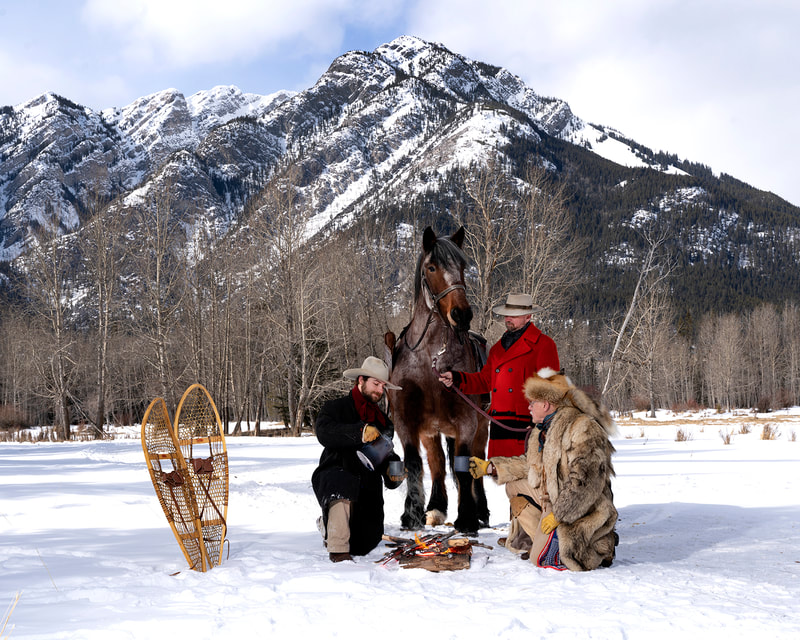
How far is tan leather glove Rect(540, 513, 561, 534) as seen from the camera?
4012mm

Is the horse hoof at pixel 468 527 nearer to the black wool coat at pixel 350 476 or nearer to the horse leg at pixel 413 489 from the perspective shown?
the horse leg at pixel 413 489

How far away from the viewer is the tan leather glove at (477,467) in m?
4.65

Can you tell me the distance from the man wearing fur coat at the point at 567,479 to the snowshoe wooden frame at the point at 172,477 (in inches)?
93.6

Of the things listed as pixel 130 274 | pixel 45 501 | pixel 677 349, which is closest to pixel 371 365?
pixel 45 501

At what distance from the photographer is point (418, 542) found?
4.32 metres

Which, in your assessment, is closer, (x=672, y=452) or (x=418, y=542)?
(x=418, y=542)

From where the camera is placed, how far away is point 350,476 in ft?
14.5

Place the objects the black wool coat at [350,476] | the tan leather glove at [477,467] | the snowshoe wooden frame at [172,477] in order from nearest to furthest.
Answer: the snowshoe wooden frame at [172,477]
the black wool coat at [350,476]
the tan leather glove at [477,467]

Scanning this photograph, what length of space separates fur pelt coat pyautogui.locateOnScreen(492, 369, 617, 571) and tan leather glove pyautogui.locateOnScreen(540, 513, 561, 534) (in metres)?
0.04

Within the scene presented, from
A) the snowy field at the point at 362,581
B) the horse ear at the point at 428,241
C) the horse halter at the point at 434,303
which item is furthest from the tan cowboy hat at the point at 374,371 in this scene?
the snowy field at the point at 362,581

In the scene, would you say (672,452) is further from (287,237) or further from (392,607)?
(287,237)

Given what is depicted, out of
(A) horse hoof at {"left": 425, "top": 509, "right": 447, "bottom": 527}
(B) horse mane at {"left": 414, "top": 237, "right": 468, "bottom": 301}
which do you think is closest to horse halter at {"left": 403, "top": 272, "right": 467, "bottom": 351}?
(B) horse mane at {"left": 414, "top": 237, "right": 468, "bottom": 301}

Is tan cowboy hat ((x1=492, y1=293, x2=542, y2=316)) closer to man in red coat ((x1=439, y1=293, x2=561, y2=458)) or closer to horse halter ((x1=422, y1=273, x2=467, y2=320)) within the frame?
man in red coat ((x1=439, y1=293, x2=561, y2=458))

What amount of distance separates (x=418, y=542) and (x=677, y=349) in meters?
76.8
